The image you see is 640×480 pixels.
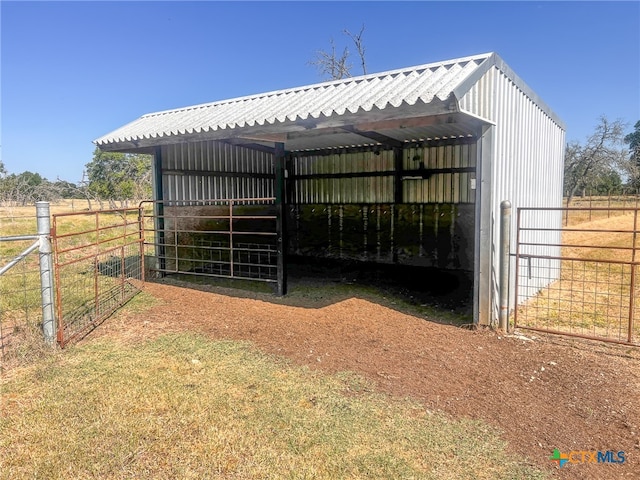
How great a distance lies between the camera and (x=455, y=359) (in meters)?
3.75

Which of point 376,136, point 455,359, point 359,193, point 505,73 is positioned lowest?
point 455,359

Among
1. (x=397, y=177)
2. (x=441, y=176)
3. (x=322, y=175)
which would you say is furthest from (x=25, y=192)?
(x=441, y=176)

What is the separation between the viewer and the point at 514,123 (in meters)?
5.13

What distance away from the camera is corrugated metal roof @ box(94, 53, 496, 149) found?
13.3 ft

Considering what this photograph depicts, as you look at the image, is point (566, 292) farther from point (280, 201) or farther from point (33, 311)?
point (33, 311)

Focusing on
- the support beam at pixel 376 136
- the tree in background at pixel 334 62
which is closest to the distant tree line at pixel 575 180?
the tree in background at pixel 334 62

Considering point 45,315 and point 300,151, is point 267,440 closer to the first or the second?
point 45,315

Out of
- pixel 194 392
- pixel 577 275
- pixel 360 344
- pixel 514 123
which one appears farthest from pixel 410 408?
pixel 577 275

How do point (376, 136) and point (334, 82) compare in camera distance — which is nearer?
point (334, 82)

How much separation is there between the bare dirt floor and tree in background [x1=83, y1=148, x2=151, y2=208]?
552 inches

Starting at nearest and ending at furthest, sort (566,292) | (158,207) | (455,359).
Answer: (455,359) → (566,292) → (158,207)

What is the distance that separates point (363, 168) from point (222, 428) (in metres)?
8.17

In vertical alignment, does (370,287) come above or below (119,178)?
below

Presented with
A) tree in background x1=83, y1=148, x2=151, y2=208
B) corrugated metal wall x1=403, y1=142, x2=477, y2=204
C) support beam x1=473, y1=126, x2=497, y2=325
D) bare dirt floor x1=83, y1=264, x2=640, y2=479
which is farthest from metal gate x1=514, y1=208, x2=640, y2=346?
tree in background x1=83, y1=148, x2=151, y2=208
